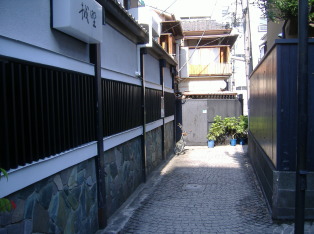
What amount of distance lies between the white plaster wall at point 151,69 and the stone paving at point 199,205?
3350mm

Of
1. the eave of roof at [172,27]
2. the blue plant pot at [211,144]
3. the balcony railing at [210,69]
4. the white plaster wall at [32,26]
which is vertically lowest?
the blue plant pot at [211,144]

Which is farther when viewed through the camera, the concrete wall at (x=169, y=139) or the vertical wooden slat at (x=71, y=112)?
the concrete wall at (x=169, y=139)

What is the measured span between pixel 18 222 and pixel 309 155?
490 cm

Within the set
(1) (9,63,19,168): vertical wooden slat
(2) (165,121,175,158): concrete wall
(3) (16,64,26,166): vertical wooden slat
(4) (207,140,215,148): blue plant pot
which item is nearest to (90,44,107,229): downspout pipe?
(3) (16,64,26,166): vertical wooden slat

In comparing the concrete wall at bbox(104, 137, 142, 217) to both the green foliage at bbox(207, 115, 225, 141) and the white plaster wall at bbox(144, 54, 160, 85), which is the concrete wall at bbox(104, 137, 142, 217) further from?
Answer: the green foliage at bbox(207, 115, 225, 141)

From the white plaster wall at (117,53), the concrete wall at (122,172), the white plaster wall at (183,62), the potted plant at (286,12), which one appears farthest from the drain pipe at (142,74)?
the white plaster wall at (183,62)

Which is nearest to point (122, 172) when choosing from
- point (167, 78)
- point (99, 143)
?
point (99, 143)

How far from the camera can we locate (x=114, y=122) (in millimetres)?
7223

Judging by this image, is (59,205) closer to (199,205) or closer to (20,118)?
(20,118)

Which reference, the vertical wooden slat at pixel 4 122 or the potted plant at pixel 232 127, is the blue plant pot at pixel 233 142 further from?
the vertical wooden slat at pixel 4 122

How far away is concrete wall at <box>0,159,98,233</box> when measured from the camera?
11.5ft

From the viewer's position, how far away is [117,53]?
7.58 m

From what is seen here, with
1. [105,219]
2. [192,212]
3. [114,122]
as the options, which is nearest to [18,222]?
[105,219]

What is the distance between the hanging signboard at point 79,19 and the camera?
4387mm
